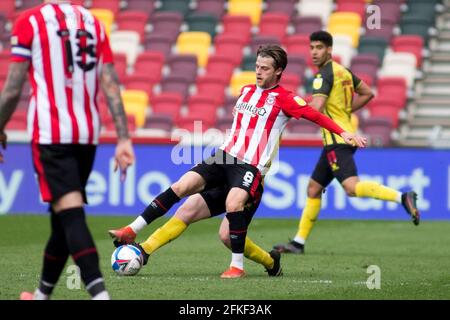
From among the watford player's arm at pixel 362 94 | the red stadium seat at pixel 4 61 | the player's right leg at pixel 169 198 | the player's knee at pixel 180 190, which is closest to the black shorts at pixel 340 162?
the watford player's arm at pixel 362 94

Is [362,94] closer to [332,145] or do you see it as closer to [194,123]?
[332,145]

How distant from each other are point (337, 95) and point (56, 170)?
5925 millimetres

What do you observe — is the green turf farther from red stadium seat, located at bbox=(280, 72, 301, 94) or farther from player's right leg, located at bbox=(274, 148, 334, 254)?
red stadium seat, located at bbox=(280, 72, 301, 94)

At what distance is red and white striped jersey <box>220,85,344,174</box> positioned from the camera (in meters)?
9.28

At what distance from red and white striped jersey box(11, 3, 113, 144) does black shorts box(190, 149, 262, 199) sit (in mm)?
2694

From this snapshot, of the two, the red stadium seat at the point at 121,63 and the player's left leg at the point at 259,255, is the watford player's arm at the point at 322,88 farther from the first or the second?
the red stadium seat at the point at 121,63

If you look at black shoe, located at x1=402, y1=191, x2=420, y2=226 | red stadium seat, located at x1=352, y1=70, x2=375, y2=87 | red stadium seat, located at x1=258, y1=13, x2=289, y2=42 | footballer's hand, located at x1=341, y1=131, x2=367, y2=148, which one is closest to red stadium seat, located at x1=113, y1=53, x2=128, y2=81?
red stadium seat, located at x1=258, y1=13, x2=289, y2=42

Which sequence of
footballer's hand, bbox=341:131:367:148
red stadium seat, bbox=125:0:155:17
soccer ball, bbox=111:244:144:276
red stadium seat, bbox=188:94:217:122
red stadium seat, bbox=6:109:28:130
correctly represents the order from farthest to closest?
1. red stadium seat, bbox=125:0:155:17
2. red stadium seat, bbox=188:94:217:122
3. red stadium seat, bbox=6:109:28:130
4. soccer ball, bbox=111:244:144:276
5. footballer's hand, bbox=341:131:367:148

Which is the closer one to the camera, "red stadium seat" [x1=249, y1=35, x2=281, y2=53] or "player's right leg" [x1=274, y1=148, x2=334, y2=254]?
"player's right leg" [x1=274, y1=148, x2=334, y2=254]

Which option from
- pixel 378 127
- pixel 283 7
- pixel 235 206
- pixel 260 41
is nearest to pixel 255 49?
pixel 260 41

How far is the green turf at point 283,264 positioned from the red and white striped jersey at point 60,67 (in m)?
1.55

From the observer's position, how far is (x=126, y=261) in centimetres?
899
